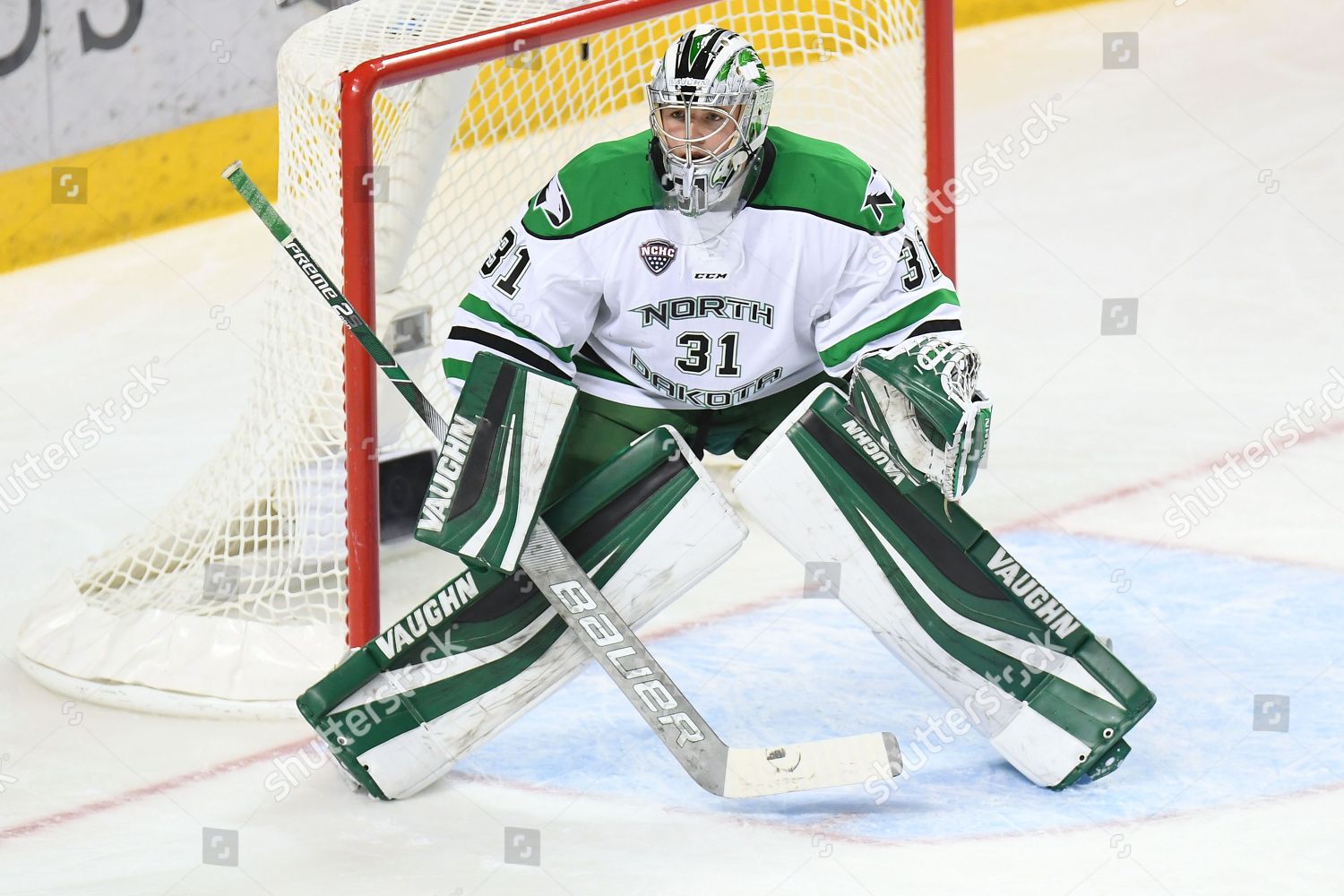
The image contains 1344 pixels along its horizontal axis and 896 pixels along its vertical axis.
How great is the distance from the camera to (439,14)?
3.56 metres

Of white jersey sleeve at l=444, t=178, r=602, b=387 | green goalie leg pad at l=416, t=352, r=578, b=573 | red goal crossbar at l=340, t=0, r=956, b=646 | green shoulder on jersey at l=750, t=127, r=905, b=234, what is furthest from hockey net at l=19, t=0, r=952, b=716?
green shoulder on jersey at l=750, t=127, r=905, b=234

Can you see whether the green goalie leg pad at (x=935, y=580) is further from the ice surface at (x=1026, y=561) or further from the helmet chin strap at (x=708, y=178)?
the helmet chin strap at (x=708, y=178)

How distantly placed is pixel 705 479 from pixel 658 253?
0.34m

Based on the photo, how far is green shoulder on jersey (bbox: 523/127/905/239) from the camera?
2.90m

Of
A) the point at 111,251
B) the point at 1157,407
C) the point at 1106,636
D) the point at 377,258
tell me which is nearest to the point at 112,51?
the point at 111,251

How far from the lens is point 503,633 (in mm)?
2949

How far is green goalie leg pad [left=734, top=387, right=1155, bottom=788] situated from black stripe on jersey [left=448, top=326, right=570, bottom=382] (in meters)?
0.35

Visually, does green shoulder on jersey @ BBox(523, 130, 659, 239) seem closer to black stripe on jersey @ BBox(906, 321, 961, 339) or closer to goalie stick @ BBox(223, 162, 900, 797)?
goalie stick @ BBox(223, 162, 900, 797)

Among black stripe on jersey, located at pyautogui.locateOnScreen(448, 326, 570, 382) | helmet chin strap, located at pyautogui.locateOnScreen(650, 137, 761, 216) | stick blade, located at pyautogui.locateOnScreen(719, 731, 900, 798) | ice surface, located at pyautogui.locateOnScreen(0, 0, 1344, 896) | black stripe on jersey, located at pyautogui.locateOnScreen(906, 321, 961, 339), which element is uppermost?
helmet chin strap, located at pyautogui.locateOnScreen(650, 137, 761, 216)

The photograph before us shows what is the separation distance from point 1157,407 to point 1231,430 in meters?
0.23

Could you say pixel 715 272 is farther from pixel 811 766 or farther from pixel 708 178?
pixel 811 766

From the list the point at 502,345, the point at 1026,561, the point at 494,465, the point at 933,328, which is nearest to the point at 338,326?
the point at 502,345

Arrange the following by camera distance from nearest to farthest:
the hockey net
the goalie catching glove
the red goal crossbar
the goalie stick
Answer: the goalie catching glove → the goalie stick → the red goal crossbar → the hockey net

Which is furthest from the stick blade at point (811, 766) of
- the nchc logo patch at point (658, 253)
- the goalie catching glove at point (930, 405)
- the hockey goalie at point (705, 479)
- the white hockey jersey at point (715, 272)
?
the nchc logo patch at point (658, 253)
